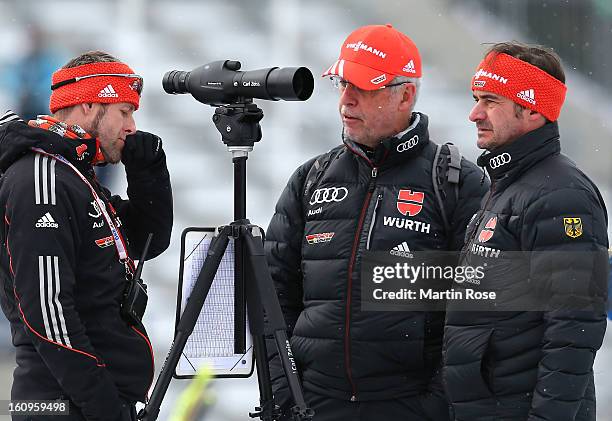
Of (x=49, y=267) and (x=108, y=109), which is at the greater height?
(x=108, y=109)

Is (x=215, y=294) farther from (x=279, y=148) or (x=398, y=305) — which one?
(x=279, y=148)

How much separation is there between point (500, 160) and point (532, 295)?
323mm

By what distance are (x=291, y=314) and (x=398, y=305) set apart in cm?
32

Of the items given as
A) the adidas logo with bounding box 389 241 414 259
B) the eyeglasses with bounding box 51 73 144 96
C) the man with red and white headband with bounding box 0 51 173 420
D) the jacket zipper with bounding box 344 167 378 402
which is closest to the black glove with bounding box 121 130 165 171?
the man with red and white headband with bounding box 0 51 173 420

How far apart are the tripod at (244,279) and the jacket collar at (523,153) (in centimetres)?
57

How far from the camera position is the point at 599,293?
220 cm

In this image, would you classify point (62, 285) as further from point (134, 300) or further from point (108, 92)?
point (108, 92)

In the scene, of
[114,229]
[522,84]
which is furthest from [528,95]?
[114,229]

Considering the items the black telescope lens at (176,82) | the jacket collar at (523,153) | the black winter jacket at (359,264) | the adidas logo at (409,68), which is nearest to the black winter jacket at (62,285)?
the black telescope lens at (176,82)

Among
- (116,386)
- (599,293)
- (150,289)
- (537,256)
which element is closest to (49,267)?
(116,386)

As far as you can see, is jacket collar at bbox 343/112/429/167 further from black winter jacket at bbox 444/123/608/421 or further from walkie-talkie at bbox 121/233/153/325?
walkie-talkie at bbox 121/233/153/325

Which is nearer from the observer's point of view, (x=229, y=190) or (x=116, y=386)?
(x=116, y=386)

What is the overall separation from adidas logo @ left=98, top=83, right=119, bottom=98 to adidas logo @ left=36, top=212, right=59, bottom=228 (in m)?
0.37

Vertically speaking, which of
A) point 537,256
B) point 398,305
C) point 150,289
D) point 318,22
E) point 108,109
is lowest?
point 150,289
